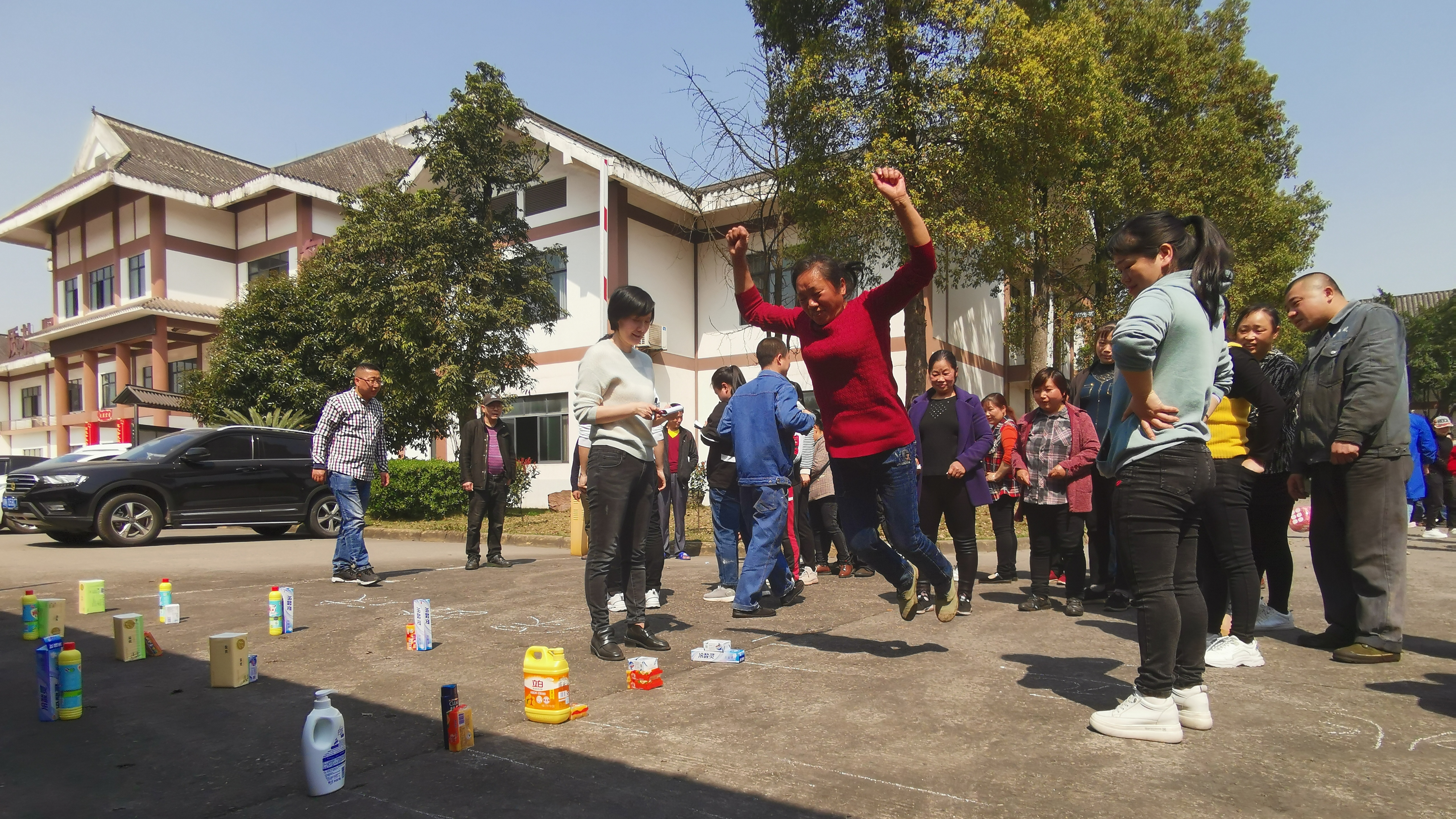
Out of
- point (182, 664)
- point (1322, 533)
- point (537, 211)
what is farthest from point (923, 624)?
point (537, 211)

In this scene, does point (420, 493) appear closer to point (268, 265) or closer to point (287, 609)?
point (287, 609)

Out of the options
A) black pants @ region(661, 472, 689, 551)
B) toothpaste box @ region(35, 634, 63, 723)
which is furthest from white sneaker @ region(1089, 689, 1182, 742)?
black pants @ region(661, 472, 689, 551)

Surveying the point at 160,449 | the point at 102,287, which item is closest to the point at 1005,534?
the point at 160,449

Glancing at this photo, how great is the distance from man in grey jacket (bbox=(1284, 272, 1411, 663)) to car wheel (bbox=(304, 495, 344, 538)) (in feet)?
43.6

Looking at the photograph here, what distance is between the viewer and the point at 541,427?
22625mm

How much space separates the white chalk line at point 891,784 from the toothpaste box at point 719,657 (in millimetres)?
1541

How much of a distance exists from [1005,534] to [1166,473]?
14.3 ft

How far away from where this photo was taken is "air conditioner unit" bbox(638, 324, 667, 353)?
21.5 meters

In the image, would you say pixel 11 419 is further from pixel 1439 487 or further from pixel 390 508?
pixel 1439 487

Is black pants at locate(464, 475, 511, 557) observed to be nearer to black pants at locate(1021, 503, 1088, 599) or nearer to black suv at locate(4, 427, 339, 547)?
black pants at locate(1021, 503, 1088, 599)

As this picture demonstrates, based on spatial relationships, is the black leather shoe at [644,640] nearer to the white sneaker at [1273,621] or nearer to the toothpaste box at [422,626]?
the toothpaste box at [422,626]

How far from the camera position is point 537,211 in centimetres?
2286

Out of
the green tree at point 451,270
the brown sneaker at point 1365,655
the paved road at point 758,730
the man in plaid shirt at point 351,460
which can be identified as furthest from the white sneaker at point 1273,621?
the green tree at point 451,270

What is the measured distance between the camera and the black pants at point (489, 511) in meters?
9.22
